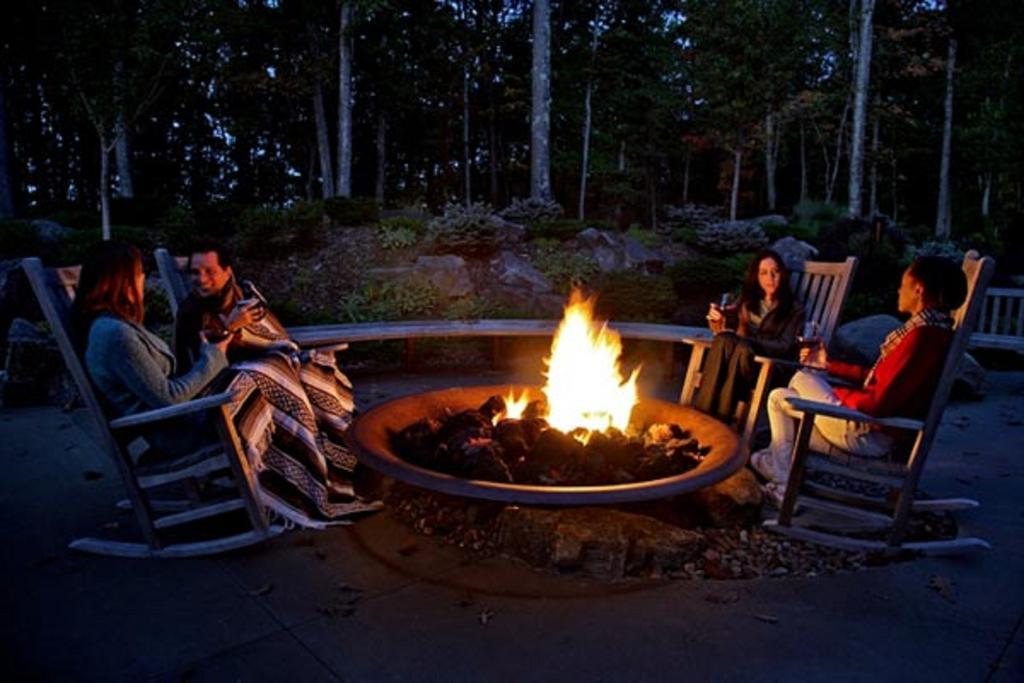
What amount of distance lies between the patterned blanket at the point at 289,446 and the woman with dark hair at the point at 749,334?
2.37 m

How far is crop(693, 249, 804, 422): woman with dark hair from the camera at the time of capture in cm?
428

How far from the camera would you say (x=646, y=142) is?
24938 millimetres

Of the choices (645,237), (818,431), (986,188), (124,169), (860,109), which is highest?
(860,109)

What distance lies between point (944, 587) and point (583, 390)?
210 centimetres

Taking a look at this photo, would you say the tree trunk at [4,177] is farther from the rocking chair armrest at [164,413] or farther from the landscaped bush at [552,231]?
the rocking chair armrest at [164,413]

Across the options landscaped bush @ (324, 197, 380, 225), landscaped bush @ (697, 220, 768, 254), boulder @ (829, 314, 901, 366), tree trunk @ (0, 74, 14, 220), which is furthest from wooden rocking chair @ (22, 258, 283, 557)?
tree trunk @ (0, 74, 14, 220)

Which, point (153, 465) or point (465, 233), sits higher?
point (465, 233)

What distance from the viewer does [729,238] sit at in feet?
38.9

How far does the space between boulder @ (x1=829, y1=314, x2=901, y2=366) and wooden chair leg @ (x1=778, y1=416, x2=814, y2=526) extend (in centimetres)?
412

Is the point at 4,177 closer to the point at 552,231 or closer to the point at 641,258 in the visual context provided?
the point at 552,231

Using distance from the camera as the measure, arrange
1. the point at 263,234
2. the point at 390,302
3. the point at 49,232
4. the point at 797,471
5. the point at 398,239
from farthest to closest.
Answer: the point at 49,232, the point at 398,239, the point at 263,234, the point at 390,302, the point at 797,471

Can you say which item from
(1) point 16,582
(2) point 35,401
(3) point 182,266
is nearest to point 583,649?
(1) point 16,582

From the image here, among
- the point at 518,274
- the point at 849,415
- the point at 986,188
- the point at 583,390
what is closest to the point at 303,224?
the point at 518,274

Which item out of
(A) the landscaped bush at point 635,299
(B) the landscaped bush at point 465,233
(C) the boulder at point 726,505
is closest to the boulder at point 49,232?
(B) the landscaped bush at point 465,233
